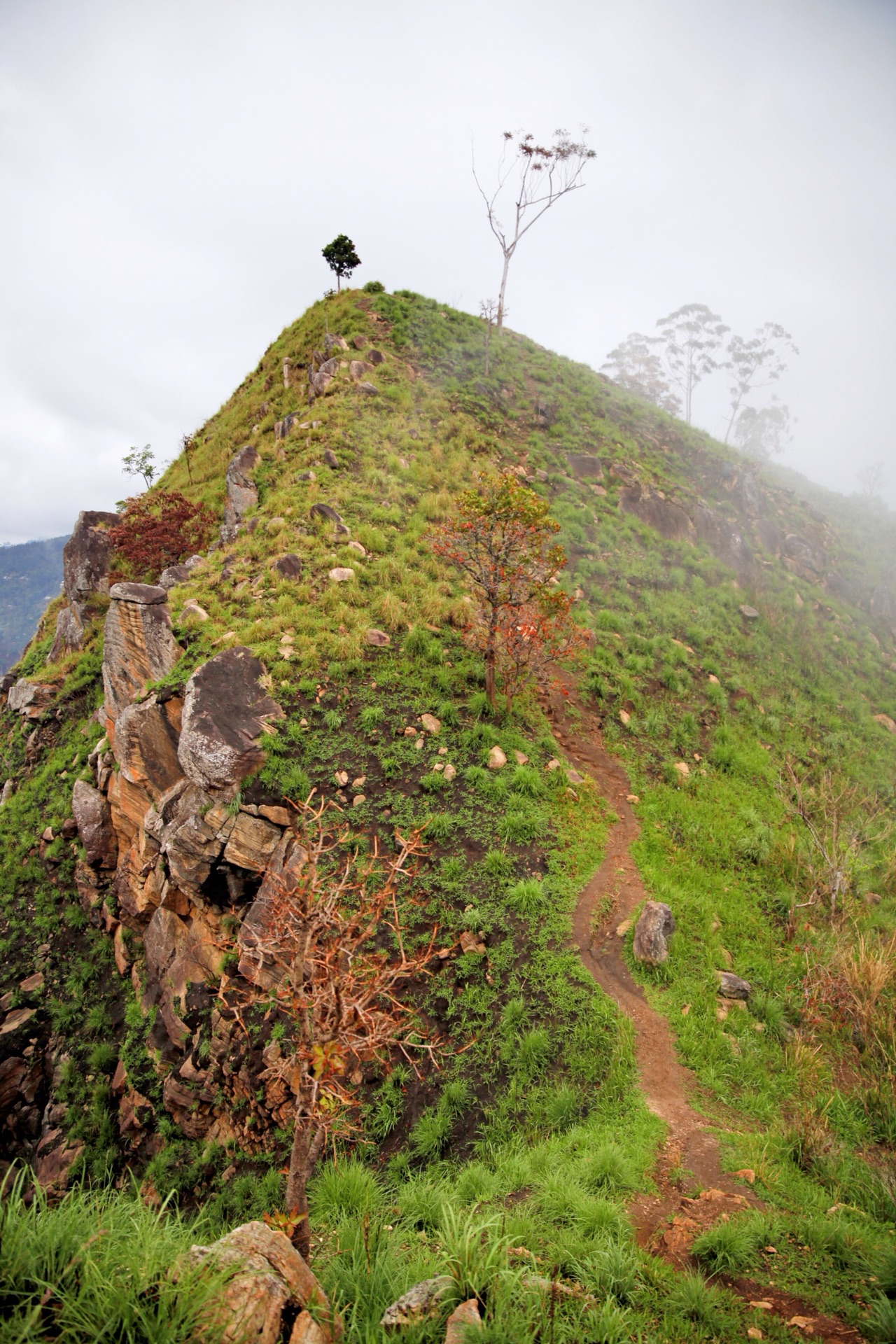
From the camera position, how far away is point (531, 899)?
889 centimetres

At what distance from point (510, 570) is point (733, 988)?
27.0 feet

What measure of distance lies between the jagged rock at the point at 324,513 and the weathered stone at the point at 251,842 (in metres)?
9.03

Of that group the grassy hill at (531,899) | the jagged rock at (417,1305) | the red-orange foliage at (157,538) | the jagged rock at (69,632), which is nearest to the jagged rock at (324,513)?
the grassy hill at (531,899)

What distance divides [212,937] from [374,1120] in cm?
423

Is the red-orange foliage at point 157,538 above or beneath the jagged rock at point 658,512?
beneath

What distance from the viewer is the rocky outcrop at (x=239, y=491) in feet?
58.4

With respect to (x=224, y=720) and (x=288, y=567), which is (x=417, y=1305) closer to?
(x=224, y=720)

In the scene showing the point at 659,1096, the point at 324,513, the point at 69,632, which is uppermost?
the point at 324,513

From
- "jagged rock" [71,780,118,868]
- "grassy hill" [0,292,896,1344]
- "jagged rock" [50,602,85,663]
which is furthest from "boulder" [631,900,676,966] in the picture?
"jagged rock" [50,602,85,663]

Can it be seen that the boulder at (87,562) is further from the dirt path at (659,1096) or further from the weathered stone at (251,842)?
the dirt path at (659,1096)

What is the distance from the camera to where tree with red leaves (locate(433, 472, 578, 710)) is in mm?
11773

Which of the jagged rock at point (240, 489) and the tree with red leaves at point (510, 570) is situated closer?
the tree with red leaves at point (510, 570)

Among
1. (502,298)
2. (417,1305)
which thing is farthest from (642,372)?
(417,1305)

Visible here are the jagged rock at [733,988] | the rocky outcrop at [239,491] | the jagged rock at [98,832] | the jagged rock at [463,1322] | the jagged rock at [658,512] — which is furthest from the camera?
the jagged rock at [658,512]
